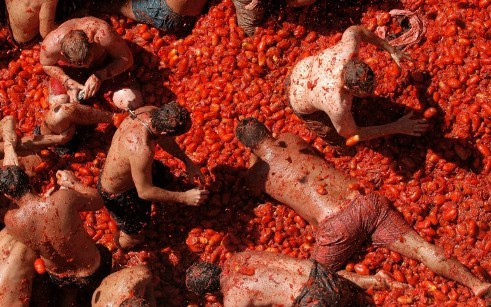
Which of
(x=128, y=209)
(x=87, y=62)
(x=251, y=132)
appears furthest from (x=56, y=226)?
(x=251, y=132)

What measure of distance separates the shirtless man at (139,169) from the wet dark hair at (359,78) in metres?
1.36

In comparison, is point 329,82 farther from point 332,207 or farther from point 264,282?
point 264,282

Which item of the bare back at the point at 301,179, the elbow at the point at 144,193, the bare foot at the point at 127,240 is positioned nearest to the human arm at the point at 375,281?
the bare back at the point at 301,179

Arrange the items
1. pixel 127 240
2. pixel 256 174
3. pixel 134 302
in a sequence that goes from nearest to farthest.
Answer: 1. pixel 134 302
2. pixel 256 174
3. pixel 127 240

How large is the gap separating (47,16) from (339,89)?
3320 millimetres

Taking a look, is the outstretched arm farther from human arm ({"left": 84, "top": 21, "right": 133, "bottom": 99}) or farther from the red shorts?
the red shorts

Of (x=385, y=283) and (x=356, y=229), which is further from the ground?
(x=356, y=229)

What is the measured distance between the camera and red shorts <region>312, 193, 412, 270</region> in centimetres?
652

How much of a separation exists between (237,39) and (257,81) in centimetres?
52

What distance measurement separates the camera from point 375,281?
263 inches

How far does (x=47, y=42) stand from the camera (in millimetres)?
7363

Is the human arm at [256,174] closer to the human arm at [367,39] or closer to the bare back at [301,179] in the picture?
the bare back at [301,179]

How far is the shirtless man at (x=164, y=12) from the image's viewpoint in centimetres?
762

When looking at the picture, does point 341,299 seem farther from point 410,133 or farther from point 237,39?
Result: point 237,39
